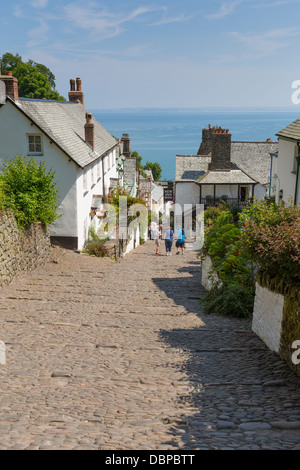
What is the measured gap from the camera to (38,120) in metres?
23.6

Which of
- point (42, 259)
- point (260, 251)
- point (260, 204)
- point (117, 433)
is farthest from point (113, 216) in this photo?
point (117, 433)

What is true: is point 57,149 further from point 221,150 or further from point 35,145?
point 221,150

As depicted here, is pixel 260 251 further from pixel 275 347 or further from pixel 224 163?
pixel 224 163

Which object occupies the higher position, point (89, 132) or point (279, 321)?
point (89, 132)

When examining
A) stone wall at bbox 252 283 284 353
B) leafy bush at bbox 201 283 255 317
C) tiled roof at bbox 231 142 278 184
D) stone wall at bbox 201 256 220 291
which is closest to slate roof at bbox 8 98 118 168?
stone wall at bbox 201 256 220 291

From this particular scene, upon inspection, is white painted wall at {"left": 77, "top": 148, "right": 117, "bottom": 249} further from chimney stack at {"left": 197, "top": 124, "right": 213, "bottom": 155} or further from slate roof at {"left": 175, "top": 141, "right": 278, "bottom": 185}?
chimney stack at {"left": 197, "top": 124, "right": 213, "bottom": 155}

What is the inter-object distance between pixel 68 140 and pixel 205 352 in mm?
18540

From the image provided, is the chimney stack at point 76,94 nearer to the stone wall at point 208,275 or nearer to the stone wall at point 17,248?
the stone wall at point 17,248

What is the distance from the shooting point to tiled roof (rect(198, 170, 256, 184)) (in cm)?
4281

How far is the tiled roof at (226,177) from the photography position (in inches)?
1686

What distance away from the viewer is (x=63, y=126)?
87.5 ft

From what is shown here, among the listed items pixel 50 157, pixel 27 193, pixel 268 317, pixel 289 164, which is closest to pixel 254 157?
pixel 289 164

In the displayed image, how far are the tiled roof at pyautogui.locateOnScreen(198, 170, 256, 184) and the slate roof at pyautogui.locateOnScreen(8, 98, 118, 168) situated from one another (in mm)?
13194

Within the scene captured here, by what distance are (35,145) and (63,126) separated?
3.38m
